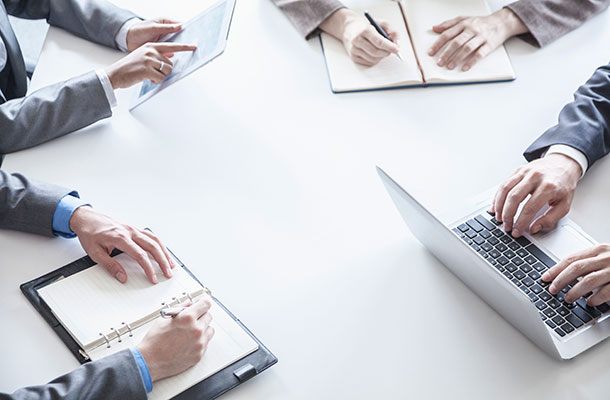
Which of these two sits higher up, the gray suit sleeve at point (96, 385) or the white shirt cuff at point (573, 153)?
the gray suit sleeve at point (96, 385)

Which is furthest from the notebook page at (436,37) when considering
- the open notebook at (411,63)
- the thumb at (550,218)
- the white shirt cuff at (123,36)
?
the white shirt cuff at (123,36)

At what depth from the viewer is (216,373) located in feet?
3.32

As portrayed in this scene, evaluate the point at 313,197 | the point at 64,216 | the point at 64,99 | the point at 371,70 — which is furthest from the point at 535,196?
the point at 64,99

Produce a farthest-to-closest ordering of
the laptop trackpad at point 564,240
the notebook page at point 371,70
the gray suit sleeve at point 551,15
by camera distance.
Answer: the gray suit sleeve at point 551,15, the notebook page at point 371,70, the laptop trackpad at point 564,240

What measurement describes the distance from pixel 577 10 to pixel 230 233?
40.4 inches

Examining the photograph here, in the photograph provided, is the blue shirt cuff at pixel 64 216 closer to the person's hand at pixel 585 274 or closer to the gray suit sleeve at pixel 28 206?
the gray suit sleeve at pixel 28 206

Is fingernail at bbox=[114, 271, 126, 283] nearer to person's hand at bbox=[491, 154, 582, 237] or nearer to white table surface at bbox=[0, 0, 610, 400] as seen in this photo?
white table surface at bbox=[0, 0, 610, 400]

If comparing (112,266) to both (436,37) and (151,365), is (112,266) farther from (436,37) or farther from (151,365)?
(436,37)

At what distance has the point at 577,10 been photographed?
5.40 feet

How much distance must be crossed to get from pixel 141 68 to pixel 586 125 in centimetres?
90

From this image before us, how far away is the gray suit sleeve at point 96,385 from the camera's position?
952 millimetres

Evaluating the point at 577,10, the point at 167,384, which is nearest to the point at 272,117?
the point at 167,384

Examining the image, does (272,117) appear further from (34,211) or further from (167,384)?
(167,384)

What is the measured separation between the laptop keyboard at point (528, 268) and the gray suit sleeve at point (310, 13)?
0.64m
